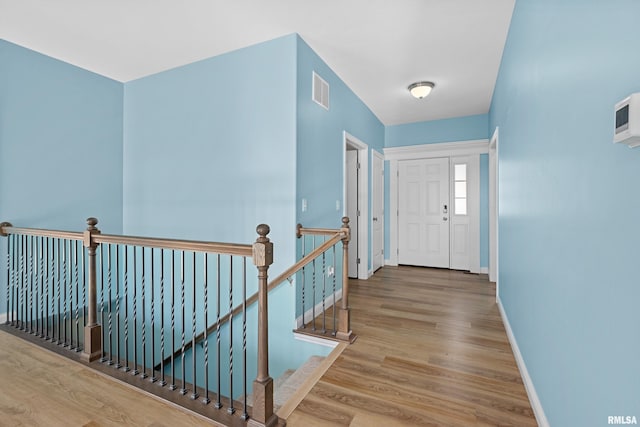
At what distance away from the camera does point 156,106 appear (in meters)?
3.85

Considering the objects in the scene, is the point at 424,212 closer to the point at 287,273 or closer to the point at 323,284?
the point at 323,284

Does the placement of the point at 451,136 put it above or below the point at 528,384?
above

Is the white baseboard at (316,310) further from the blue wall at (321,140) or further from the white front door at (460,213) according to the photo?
the white front door at (460,213)

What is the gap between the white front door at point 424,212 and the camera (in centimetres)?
544

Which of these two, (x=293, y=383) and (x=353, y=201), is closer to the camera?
(x=293, y=383)

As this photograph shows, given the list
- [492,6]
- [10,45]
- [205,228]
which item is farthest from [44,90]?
[492,6]

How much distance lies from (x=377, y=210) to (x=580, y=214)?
161 inches

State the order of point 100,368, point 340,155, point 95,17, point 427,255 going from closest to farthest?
point 100,368
point 95,17
point 340,155
point 427,255

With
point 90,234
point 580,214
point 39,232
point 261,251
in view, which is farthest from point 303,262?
point 39,232

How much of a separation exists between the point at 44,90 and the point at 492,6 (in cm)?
443

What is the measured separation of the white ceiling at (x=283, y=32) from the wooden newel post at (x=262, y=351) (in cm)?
197

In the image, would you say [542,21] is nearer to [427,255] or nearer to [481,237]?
[481,237]

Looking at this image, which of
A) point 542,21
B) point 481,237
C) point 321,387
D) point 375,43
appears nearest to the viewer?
point 542,21

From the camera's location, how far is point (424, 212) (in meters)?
5.58
